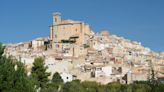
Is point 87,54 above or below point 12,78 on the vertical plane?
above

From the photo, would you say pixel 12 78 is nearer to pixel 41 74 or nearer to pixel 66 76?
pixel 41 74

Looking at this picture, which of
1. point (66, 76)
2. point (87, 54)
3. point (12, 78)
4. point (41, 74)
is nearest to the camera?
point (12, 78)

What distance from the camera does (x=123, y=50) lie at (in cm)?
8006

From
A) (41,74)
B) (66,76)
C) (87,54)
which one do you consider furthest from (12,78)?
(87,54)

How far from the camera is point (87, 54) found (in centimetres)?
7056

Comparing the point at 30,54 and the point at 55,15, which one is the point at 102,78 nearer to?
the point at 30,54

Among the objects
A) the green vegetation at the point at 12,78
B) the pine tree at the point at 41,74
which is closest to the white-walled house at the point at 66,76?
the pine tree at the point at 41,74

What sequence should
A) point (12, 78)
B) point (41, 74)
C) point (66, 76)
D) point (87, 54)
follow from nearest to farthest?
point (12, 78)
point (41, 74)
point (66, 76)
point (87, 54)

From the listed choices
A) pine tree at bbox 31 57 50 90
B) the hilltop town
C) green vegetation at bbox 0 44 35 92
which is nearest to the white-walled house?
the hilltop town

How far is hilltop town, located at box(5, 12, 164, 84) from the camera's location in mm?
60812

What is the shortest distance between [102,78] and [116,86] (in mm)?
7928

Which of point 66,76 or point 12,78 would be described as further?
point 66,76

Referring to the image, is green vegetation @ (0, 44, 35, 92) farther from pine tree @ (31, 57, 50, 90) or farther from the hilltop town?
the hilltop town

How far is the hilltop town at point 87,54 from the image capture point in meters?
60.8
